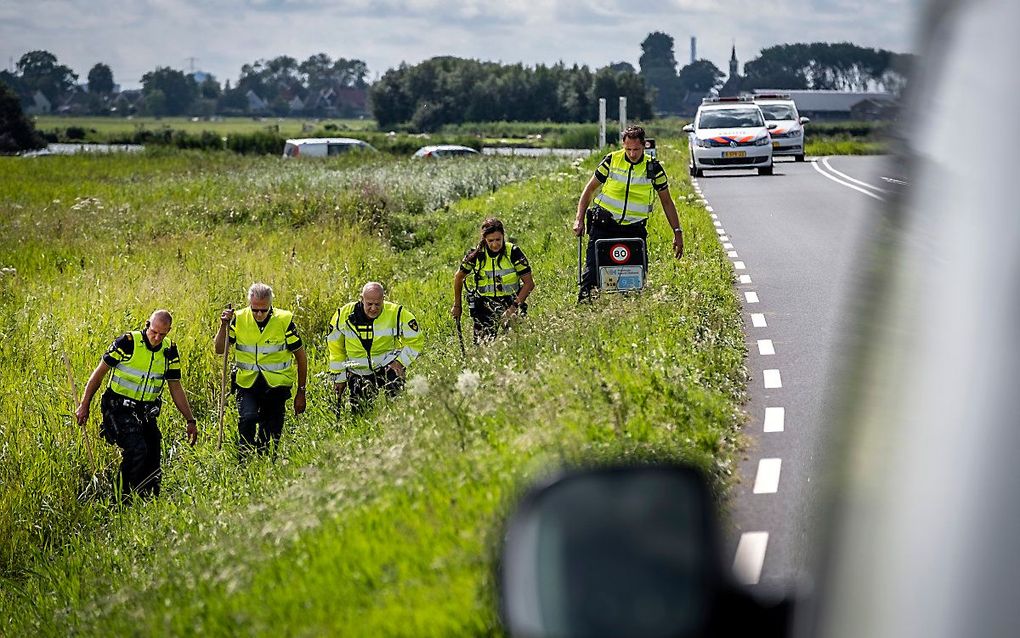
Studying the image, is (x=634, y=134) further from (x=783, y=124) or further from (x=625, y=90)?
(x=625, y=90)

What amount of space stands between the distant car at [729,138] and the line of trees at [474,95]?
97.0 meters

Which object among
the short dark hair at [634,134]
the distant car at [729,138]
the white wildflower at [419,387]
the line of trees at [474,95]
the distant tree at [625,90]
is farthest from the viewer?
the line of trees at [474,95]

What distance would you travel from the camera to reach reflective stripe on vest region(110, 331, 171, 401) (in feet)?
43.2

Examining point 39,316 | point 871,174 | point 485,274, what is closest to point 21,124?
point 39,316

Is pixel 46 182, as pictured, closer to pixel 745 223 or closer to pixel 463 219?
pixel 463 219

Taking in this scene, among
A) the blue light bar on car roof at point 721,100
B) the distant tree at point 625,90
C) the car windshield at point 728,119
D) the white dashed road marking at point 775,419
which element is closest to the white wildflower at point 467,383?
the white dashed road marking at point 775,419

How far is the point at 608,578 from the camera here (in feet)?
5.60

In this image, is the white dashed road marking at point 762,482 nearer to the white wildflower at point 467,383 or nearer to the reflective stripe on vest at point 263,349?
the white wildflower at point 467,383

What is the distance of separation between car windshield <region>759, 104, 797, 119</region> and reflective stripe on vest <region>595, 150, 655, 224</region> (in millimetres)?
25049

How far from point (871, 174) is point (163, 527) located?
959 centimetres

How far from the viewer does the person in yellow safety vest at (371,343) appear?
1320 cm

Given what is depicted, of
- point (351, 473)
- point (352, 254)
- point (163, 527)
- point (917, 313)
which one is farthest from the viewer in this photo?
point (352, 254)

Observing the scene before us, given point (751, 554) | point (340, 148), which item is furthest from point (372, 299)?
point (340, 148)

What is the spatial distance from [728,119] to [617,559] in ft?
104
